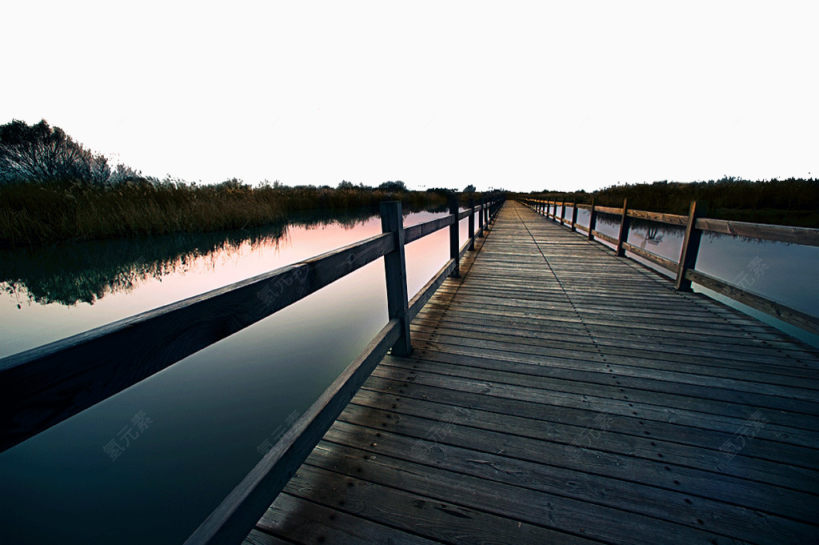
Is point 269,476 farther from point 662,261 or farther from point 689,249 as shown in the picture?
point 662,261

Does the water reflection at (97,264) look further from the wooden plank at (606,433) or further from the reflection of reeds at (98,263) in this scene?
the wooden plank at (606,433)

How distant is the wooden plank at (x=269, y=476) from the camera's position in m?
1.07

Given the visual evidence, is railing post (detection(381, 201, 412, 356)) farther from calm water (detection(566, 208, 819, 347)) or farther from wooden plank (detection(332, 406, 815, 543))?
calm water (detection(566, 208, 819, 347))

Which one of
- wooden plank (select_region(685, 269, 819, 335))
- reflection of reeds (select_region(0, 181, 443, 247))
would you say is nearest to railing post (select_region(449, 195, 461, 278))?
wooden plank (select_region(685, 269, 819, 335))

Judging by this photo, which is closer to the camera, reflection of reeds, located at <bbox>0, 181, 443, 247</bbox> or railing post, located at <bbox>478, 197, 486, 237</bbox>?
reflection of reeds, located at <bbox>0, 181, 443, 247</bbox>

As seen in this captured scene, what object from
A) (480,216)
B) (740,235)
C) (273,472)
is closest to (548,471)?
(273,472)

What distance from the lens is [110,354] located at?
76 centimetres

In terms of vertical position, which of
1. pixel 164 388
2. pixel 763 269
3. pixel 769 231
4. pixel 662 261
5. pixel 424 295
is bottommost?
pixel 763 269

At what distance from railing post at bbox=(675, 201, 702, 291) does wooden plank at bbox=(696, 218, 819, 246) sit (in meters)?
0.14

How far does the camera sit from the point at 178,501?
2314 mm

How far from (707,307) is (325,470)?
4.70 meters

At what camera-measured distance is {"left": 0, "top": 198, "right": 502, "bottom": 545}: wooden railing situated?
635mm

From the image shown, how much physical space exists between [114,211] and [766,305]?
48.4ft

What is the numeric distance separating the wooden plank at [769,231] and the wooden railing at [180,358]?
3595 millimetres
